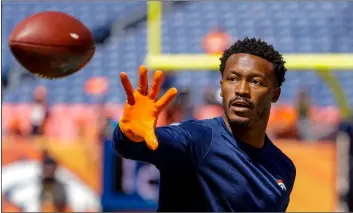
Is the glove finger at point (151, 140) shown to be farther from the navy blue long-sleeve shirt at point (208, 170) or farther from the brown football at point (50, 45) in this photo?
the brown football at point (50, 45)

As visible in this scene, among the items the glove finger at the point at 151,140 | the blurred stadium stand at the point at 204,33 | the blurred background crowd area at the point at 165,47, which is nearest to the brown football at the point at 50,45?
the glove finger at the point at 151,140

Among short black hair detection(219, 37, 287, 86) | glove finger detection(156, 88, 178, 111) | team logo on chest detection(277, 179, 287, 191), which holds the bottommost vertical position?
team logo on chest detection(277, 179, 287, 191)

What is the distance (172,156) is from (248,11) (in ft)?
29.6

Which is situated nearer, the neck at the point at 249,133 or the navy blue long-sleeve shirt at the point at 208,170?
the navy blue long-sleeve shirt at the point at 208,170

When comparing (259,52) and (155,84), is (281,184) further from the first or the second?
(155,84)

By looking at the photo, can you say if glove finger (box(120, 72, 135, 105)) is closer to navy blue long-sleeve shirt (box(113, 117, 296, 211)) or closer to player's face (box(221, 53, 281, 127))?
navy blue long-sleeve shirt (box(113, 117, 296, 211))

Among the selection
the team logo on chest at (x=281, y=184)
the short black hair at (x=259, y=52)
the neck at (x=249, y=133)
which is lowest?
the team logo on chest at (x=281, y=184)

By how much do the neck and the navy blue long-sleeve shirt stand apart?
2 centimetres

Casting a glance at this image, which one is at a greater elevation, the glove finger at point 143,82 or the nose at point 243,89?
the glove finger at point 143,82

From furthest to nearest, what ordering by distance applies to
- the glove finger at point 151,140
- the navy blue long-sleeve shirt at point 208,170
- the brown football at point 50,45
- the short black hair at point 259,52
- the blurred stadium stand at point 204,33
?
the blurred stadium stand at point 204,33 < the brown football at point 50,45 < the short black hair at point 259,52 < the navy blue long-sleeve shirt at point 208,170 < the glove finger at point 151,140

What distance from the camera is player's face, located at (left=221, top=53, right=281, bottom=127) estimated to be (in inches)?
117

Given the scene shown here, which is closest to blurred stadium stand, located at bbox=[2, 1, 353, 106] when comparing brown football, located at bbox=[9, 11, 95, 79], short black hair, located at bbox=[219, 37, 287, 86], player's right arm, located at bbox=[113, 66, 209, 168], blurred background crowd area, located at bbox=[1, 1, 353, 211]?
blurred background crowd area, located at bbox=[1, 1, 353, 211]

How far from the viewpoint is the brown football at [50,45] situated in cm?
411

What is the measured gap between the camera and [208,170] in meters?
2.93
